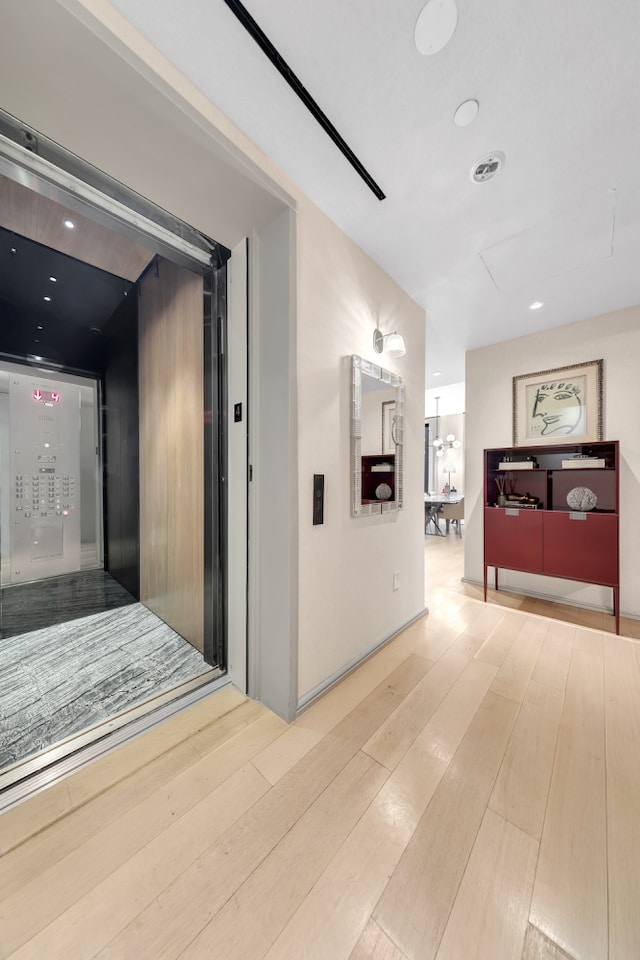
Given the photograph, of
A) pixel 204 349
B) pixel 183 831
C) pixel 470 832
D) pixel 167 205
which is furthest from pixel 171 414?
pixel 470 832

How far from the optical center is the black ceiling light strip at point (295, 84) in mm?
958

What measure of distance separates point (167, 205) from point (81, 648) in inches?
104

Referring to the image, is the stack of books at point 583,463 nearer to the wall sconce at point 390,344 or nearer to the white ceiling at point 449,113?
the white ceiling at point 449,113

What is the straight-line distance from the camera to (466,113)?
1234 millimetres

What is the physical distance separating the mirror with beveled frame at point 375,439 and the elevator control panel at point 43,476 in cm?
262

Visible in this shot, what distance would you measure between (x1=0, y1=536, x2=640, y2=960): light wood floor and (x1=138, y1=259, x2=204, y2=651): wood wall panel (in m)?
0.88

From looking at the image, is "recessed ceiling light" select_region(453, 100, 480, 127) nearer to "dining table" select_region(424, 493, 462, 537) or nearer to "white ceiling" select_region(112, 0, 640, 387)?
"white ceiling" select_region(112, 0, 640, 387)

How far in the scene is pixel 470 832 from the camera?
107 centimetres

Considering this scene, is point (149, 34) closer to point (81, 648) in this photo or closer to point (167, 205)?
point (167, 205)

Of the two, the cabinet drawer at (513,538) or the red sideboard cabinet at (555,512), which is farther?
the cabinet drawer at (513,538)

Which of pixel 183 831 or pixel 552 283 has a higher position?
pixel 552 283

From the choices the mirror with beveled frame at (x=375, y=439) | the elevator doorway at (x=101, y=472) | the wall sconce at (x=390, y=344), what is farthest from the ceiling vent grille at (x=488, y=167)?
the elevator doorway at (x=101, y=472)

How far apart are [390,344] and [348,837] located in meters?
2.37

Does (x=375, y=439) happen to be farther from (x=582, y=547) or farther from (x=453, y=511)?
(x=453, y=511)
